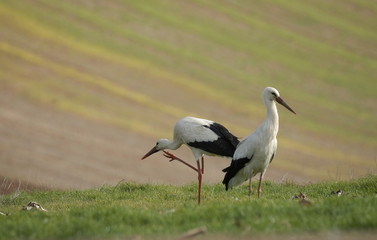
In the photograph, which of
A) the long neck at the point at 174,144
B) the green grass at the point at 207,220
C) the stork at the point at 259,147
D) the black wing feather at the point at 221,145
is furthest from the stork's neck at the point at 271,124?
the long neck at the point at 174,144

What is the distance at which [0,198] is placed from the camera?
11.5 metres

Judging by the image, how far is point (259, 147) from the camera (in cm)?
975

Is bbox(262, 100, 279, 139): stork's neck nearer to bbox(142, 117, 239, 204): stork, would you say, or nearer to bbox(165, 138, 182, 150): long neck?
bbox(142, 117, 239, 204): stork

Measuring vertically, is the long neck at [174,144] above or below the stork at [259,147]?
below

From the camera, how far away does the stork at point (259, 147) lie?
9742 mm

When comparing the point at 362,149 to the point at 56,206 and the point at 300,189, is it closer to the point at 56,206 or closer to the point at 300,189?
the point at 300,189

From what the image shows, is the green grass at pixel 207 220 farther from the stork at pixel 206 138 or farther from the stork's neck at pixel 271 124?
the stork at pixel 206 138

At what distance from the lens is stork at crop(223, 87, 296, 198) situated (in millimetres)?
9742

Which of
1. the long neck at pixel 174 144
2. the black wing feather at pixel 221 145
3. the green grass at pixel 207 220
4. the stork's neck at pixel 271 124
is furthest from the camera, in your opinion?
the long neck at pixel 174 144

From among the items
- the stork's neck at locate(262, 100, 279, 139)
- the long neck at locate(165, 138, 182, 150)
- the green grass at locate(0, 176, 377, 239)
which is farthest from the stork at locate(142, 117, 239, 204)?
the green grass at locate(0, 176, 377, 239)

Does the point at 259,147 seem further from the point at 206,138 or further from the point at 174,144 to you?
the point at 174,144

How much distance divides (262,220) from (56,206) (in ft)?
14.9

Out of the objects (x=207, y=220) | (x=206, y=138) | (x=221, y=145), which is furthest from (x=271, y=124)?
(x=207, y=220)

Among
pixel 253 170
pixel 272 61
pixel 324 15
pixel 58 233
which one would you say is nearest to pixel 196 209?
pixel 58 233
